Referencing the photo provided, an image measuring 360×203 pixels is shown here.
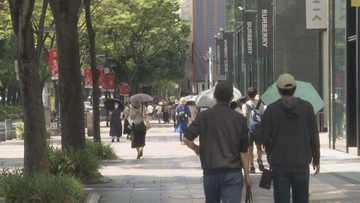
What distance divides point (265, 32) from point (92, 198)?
880 inches

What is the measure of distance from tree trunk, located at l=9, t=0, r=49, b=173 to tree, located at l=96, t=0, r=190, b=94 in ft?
105

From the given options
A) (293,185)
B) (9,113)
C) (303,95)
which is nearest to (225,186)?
(293,185)

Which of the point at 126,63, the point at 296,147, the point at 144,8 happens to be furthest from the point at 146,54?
the point at 296,147

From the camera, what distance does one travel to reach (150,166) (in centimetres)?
2006

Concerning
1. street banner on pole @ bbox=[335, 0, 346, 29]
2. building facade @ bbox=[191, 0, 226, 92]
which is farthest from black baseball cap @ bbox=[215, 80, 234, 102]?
building facade @ bbox=[191, 0, 226, 92]

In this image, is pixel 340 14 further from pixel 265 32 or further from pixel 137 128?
pixel 265 32

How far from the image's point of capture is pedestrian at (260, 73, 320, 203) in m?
7.98

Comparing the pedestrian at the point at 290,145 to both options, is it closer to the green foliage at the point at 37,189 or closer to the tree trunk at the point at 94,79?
the green foliage at the point at 37,189

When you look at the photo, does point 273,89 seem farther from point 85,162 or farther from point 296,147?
point 85,162

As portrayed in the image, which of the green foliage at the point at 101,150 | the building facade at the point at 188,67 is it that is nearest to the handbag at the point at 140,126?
the green foliage at the point at 101,150

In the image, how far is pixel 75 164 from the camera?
50.5 feet

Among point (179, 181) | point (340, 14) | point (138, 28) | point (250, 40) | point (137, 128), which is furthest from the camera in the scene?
point (138, 28)

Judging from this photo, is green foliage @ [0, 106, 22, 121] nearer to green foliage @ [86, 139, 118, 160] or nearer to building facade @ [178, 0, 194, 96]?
building facade @ [178, 0, 194, 96]

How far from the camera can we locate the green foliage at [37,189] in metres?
11.4
